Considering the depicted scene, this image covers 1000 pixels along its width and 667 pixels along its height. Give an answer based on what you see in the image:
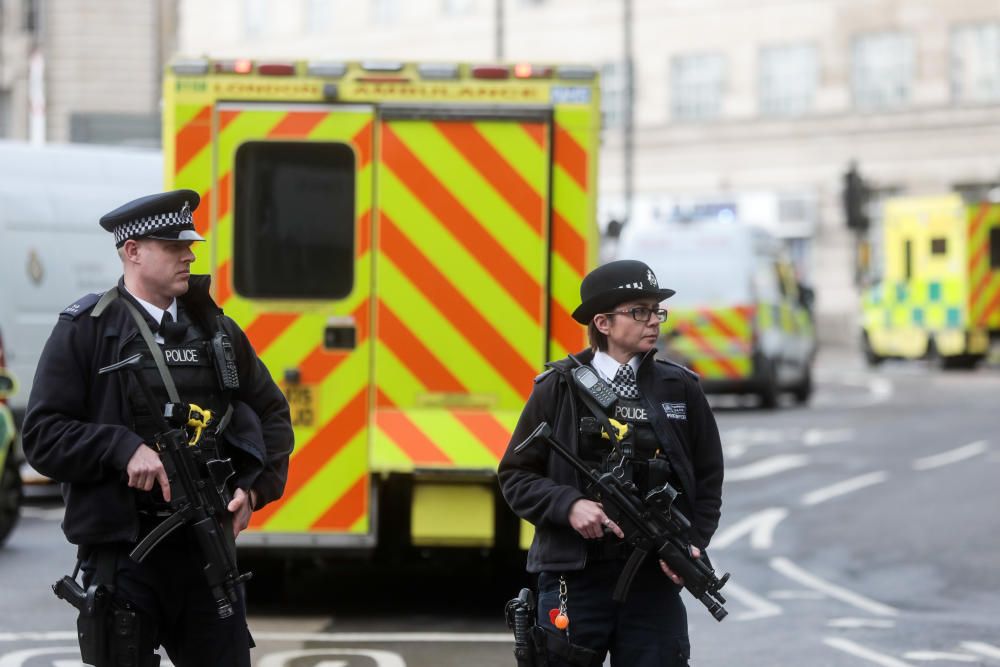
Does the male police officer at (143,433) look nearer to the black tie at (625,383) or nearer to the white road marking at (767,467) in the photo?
the black tie at (625,383)

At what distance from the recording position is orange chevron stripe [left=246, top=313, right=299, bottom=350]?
9.56 m

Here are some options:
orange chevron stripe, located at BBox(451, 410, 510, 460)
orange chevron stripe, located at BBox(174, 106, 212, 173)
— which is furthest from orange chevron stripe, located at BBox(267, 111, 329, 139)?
orange chevron stripe, located at BBox(451, 410, 510, 460)

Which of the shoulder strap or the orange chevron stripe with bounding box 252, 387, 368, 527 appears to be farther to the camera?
the orange chevron stripe with bounding box 252, 387, 368, 527

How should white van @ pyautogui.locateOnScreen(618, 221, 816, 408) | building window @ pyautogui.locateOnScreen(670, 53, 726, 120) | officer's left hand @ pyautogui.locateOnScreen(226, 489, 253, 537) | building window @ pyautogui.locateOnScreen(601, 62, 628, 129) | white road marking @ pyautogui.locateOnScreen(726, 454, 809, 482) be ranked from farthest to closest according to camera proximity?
building window @ pyautogui.locateOnScreen(601, 62, 628, 129)
building window @ pyautogui.locateOnScreen(670, 53, 726, 120)
white van @ pyautogui.locateOnScreen(618, 221, 816, 408)
white road marking @ pyautogui.locateOnScreen(726, 454, 809, 482)
officer's left hand @ pyautogui.locateOnScreen(226, 489, 253, 537)

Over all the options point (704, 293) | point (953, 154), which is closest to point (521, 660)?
point (704, 293)

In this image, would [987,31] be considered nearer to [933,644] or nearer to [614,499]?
[933,644]

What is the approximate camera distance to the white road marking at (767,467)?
17.8 m

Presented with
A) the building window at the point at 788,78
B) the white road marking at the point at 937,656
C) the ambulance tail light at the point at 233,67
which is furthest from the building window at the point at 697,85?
the white road marking at the point at 937,656

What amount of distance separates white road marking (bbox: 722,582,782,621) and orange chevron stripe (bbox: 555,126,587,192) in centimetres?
244

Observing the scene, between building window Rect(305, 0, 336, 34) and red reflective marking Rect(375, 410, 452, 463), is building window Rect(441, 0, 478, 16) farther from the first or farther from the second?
red reflective marking Rect(375, 410, 452, 463)

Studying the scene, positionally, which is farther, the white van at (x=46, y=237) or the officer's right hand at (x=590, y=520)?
the white van at (x=46, y=237)

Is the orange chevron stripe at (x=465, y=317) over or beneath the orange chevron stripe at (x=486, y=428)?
over

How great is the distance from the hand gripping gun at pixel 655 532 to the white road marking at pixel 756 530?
26.0 ft

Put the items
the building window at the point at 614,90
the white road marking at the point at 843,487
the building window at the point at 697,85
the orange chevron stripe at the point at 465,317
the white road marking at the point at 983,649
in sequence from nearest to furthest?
the white road marking at the point at 983,649 → the orange chevron stripe at the point at 465,317 → the white road marking at the point at 843,487 → the building window at the point at 697,85 → the building window at the point at 614,90
